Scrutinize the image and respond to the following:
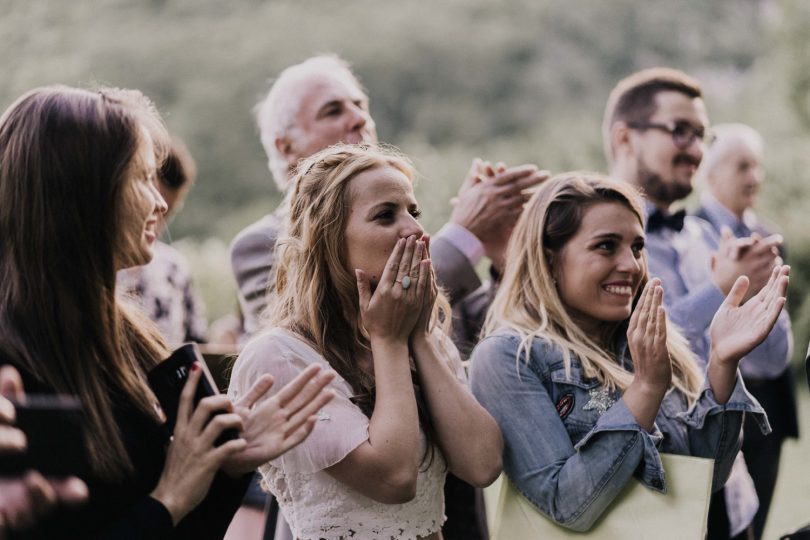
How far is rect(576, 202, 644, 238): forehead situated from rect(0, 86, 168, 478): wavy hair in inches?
51.7

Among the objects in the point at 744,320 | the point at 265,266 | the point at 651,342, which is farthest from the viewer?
the point at 265,266

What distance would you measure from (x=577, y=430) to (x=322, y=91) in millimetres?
1619

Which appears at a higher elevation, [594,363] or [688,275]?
[594,363]

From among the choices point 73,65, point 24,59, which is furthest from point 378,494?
point 73,65

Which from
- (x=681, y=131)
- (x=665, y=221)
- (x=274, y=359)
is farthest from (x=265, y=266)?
(x=681, y=131)

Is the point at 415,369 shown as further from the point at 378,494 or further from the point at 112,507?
the point at 112,507

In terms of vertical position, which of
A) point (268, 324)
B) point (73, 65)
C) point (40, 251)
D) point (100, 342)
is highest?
point (40, 251)

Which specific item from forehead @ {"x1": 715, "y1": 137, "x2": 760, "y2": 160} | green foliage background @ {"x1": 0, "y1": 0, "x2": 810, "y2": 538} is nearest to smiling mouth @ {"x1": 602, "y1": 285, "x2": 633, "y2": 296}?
forehead @ {"x1": 715, "y1": 137, "x2": 760, "y2": 160}

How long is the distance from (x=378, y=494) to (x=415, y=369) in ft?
1.39

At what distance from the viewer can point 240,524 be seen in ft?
10.3

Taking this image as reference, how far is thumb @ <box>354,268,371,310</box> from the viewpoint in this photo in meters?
2.45

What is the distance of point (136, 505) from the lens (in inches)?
80.2

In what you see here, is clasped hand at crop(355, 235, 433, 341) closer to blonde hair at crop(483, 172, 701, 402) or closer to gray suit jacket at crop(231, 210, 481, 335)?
blonde hair at crop(483, 172, 701, 402)

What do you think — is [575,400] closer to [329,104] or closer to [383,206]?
[383,206]
